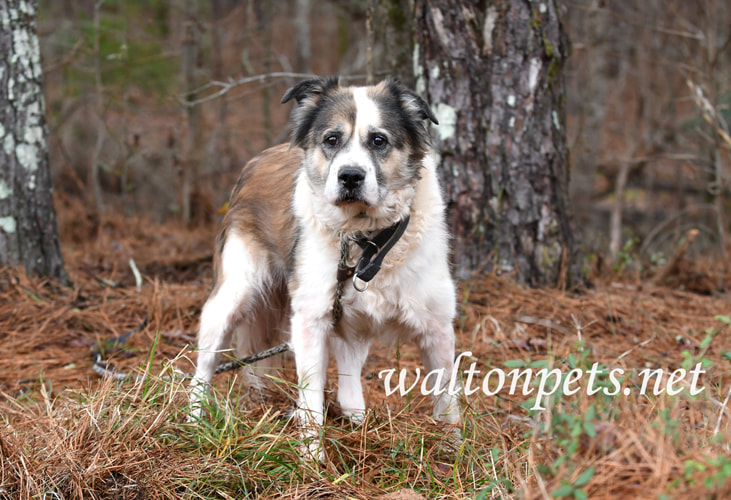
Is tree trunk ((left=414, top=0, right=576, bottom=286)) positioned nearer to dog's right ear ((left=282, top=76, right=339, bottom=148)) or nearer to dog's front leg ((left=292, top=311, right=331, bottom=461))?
dog's right ear ((left=282, top=76, right=339, bottom=148))

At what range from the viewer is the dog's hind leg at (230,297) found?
4.00 m

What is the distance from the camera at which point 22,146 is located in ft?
16.4

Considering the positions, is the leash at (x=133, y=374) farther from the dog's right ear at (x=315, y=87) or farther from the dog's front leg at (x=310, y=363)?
the dog's right ear at (x=315, y=87)

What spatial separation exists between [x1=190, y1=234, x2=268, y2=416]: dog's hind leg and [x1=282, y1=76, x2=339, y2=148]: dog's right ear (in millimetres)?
752

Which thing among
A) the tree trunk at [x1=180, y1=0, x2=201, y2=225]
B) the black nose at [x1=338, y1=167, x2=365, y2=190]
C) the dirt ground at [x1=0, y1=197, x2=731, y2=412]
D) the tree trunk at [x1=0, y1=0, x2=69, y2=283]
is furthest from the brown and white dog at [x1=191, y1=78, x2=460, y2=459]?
the tree trunk at [x1=180, y1=0, x2=201, y2=225]

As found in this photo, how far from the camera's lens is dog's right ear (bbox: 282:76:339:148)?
3664 millimetres

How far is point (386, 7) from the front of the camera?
5.73m

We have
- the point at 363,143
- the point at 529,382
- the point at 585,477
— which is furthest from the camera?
the point at 529,382

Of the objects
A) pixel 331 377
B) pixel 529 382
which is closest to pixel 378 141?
pixel 331 377

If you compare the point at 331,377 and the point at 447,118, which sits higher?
the point at 447,118

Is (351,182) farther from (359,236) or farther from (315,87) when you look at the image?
(315,87)

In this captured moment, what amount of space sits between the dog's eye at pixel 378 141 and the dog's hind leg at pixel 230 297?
1064 mm

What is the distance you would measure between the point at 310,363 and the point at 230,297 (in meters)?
0.78

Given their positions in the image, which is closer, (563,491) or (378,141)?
(563,491)
